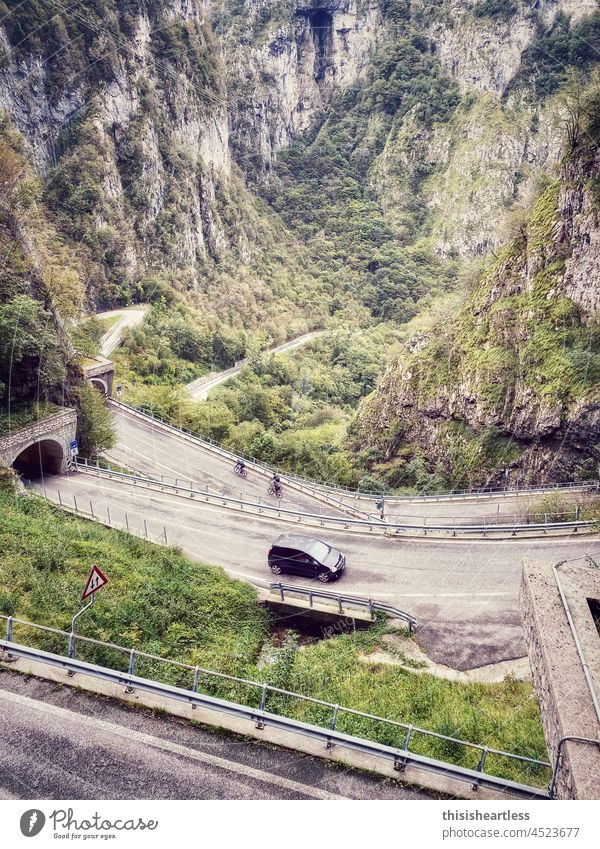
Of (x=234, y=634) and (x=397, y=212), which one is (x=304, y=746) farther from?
(x=397, y=212)

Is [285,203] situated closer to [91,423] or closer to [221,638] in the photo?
[91,423]

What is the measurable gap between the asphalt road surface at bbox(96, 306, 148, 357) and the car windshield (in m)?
42.3

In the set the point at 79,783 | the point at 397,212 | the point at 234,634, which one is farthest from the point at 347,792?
the point at 397,212

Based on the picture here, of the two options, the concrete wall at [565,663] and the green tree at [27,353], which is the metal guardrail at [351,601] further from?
the green tree at [27,353]

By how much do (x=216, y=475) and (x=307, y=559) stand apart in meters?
18.1

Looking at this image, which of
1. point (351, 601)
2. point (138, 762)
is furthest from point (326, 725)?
point (351, 601)

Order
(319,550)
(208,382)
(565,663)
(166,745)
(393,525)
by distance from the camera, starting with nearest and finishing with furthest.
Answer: (166,745)
(565,663)
(319,550)
(393,525)
(208,382)

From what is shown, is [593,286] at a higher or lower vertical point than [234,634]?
higher

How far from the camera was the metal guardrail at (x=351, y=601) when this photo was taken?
15470 millimetres

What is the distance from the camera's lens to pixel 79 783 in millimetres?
8008

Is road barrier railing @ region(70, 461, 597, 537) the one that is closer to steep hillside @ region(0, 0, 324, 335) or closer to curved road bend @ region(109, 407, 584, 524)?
curved road bend @ region(109, 407, 584, 524)

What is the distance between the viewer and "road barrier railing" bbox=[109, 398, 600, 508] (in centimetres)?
2875

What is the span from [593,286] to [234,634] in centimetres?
2636

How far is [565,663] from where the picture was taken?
385 inches
